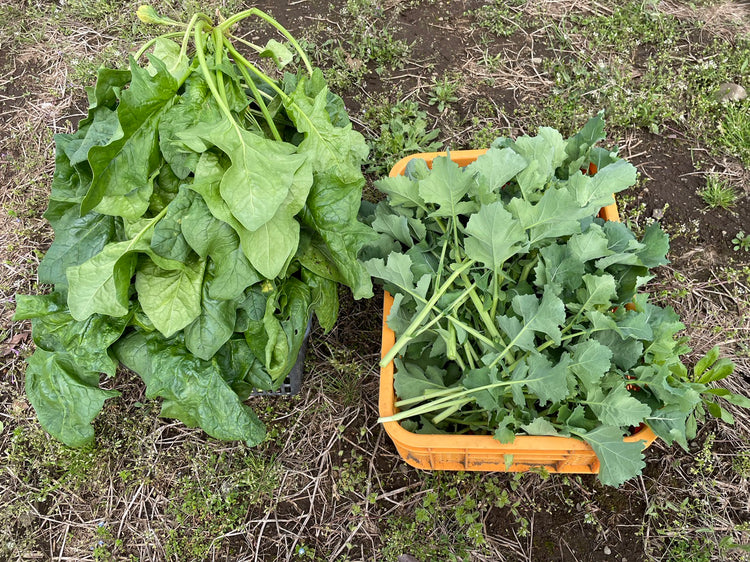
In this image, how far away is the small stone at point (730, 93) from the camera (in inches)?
102

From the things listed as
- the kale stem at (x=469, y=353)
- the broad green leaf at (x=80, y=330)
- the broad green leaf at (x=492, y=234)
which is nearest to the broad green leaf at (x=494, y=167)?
the broad green leaf at (x=492, y=234)

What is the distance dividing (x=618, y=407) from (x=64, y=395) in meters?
1.57

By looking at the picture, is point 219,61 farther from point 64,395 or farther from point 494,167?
point 64,395

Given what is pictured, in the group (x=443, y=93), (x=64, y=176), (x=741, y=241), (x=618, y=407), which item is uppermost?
(x=64, y=176)

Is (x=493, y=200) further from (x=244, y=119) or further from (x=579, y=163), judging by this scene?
(x=244, y=119)

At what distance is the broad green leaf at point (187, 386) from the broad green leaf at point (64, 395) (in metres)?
0.14

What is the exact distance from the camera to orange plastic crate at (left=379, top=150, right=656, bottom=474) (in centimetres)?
156

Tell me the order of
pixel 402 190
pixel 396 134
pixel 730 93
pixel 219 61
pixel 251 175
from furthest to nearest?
pixel 730 93 < pixel 396 134 < pixel 402 190 < pixel 219 61 < pixel 251 175

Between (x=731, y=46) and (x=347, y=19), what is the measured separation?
1.81 metres

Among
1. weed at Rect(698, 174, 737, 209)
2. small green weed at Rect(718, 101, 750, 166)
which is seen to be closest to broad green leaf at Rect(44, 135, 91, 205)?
weed at Rect(698, 174, 737, 209)

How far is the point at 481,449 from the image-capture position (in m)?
1.60

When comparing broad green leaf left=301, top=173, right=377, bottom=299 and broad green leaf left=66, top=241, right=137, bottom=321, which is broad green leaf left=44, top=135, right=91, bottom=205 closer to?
broad green leaf left=66, top=241, right=137, bottom=321

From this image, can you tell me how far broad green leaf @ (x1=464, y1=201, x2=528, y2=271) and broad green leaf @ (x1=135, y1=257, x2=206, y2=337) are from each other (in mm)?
746

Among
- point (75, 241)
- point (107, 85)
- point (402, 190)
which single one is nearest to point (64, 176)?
point (75, 241)
